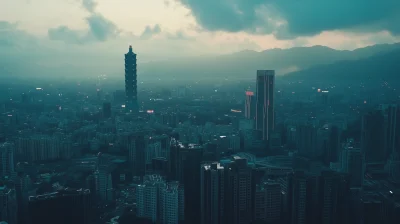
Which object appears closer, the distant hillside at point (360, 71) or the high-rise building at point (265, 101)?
the distant hillside at point (360, 71)

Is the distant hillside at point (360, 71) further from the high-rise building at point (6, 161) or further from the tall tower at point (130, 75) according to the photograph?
the high-rise building at point (6, 161)

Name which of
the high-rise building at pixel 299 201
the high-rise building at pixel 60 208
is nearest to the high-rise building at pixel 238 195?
the high-rise building at pixel 299 201

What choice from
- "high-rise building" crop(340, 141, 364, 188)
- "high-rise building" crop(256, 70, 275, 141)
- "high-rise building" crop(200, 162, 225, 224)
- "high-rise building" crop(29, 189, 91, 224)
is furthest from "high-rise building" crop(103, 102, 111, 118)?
"high-rise building" crop(29, 189, 91, 224)

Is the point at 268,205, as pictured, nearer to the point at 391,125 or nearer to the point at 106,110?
the point at 391,125

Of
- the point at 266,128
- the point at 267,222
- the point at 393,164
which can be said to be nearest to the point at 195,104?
the point at 266,128

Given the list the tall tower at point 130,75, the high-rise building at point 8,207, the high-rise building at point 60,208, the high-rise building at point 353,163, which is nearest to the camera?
the high-rise building at point 60,208

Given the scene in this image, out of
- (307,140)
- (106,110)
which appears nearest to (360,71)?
(307,140)

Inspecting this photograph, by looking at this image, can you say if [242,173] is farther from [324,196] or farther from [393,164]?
[393,164]
